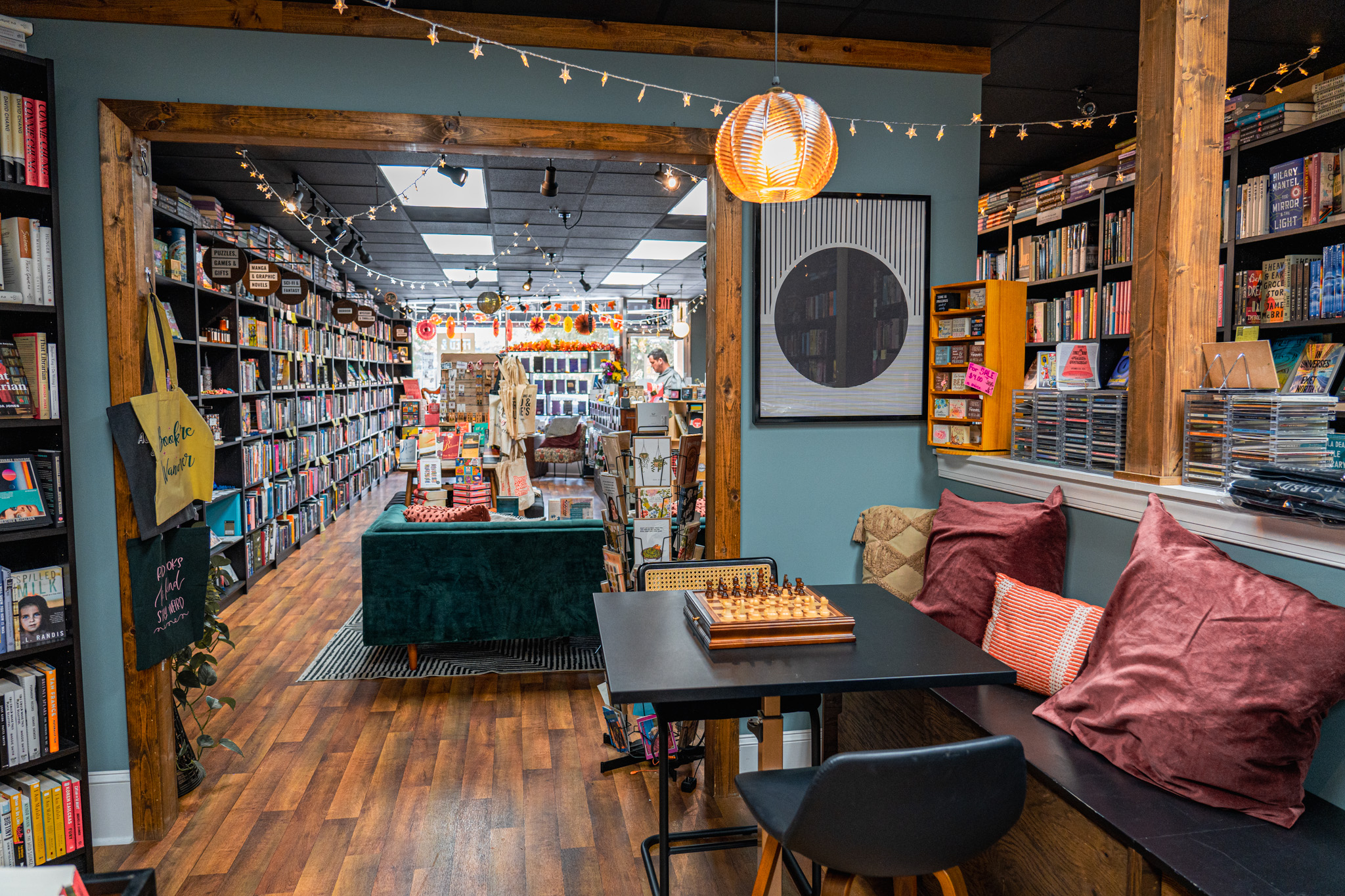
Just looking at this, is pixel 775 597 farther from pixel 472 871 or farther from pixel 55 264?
pixel 55 264

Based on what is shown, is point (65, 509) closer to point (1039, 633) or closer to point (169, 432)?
point (169, 432)

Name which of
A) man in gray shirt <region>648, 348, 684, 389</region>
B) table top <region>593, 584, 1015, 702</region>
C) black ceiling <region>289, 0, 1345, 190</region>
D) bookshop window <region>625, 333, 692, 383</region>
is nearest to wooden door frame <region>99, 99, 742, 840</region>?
black ceiling <region>289, 0, 1345, 190</region>

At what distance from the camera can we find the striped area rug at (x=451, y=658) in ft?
13.7

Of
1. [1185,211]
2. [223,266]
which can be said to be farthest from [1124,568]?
[223,266]

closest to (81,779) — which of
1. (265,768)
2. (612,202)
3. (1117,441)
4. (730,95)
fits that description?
(265,768)

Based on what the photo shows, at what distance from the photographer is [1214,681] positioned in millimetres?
1583

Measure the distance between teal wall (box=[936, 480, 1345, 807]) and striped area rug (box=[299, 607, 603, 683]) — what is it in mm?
2136

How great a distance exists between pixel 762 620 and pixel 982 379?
1.44m

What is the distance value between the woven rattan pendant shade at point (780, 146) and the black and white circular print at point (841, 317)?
0.91 meters

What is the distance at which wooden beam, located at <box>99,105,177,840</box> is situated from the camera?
8.32ft

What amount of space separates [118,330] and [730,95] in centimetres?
224

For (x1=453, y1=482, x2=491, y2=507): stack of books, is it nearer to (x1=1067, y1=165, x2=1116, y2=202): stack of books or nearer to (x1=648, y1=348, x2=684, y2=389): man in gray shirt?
(x1=648, y1=348, x2=684, y2=389): man in gray shirt

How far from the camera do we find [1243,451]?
192cm

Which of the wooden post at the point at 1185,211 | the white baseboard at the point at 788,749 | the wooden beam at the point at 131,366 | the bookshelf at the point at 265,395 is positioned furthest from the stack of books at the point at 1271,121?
the bookshelf at the point at 265,395
